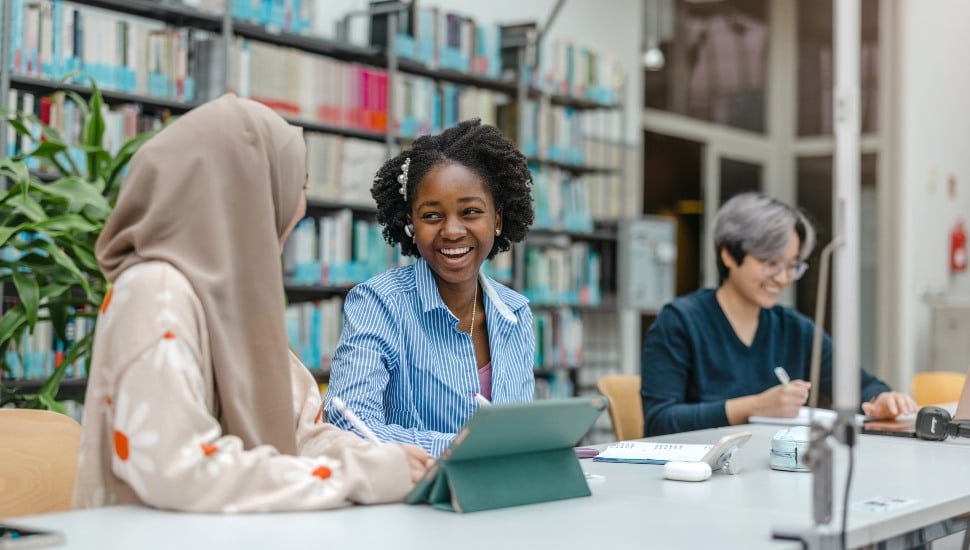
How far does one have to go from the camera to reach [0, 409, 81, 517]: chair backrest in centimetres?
171

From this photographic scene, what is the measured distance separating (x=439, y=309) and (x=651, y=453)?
20.5 inches

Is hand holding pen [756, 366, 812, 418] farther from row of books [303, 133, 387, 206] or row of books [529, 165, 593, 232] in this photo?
row of books [529, 165, 593, 232]

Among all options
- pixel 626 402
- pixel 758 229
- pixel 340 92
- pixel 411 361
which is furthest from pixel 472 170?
pixel 340 92

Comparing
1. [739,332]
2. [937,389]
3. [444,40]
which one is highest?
[444,40]

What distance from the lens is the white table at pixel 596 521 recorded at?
125 centimetres

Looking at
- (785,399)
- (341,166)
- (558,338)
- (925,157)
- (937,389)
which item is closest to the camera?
(785,399)

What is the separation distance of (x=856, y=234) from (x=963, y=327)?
21.3 feet

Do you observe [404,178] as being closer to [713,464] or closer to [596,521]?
[713,464]

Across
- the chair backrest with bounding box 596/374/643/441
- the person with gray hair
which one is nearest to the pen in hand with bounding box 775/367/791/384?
the person with gray hair

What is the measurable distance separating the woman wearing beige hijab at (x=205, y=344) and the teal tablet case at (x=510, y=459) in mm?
70

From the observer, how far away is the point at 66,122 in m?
3.79

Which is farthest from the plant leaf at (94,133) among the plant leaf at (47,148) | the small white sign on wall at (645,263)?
the small white sign on wall at (645,263)

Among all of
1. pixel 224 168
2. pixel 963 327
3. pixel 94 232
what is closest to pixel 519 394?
pixel 224 168

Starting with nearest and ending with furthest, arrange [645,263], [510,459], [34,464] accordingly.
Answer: [510,459]
[34,464]
[645,263]
